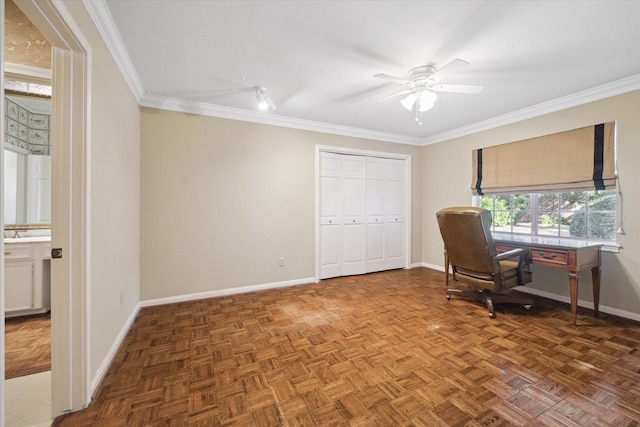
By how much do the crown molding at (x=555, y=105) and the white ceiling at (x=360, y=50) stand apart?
1 centimetres

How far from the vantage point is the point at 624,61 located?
89.8 inches

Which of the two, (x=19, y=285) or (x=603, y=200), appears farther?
(x=603, y=200)

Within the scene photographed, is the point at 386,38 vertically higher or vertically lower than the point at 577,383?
higher

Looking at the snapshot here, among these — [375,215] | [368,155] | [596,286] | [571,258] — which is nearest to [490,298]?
[571,258]

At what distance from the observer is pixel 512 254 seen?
2631 millimetres

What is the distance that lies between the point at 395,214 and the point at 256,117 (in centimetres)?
282

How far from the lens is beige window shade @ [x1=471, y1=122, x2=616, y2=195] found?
281 cm

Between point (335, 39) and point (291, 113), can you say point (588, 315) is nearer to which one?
point (335, 39)

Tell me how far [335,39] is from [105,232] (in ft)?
7.21

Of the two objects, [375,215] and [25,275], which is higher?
[375,215]

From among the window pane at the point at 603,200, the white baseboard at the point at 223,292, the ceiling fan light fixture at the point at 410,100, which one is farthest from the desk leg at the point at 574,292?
the white baseboard at the point at 223,292

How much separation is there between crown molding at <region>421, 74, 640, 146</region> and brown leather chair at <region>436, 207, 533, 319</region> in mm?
1795

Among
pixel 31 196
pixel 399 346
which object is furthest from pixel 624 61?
pixel 31 196

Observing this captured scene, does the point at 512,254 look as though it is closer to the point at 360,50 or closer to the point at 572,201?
the point at 572,201
